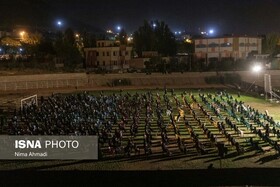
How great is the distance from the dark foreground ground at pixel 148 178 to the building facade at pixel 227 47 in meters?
49.8

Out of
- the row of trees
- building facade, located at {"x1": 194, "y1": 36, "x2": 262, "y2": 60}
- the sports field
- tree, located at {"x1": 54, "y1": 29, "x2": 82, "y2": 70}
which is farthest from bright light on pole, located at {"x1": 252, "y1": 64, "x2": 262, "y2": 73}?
tree, located at {"x1": 54, "y1": 29, "x2": 82, "y2": 70}

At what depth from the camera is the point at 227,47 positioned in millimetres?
62969

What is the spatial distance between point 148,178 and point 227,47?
5215 centimetres

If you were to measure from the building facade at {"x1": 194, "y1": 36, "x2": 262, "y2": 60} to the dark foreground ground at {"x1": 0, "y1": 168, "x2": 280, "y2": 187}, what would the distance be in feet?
163

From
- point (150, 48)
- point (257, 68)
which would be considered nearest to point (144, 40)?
point (150, 48)

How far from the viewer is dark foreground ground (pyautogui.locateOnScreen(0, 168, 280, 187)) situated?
13039mm

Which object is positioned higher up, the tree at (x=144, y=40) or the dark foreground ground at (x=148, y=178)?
the tree at (x=144, y=40)

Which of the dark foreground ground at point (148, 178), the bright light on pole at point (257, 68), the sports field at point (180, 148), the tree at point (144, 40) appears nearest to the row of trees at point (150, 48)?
the tree at point (144, 40)

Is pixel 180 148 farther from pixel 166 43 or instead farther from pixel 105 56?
pixel 166 43

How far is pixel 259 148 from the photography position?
659 inches

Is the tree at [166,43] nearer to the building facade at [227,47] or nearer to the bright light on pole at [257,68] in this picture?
the building facade at [227,47]

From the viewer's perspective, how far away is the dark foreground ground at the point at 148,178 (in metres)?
13.0

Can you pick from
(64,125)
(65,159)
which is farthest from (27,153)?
(64,125)

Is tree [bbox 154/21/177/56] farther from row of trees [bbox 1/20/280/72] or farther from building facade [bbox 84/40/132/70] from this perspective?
building facade [bbox 84/40/132/70]
